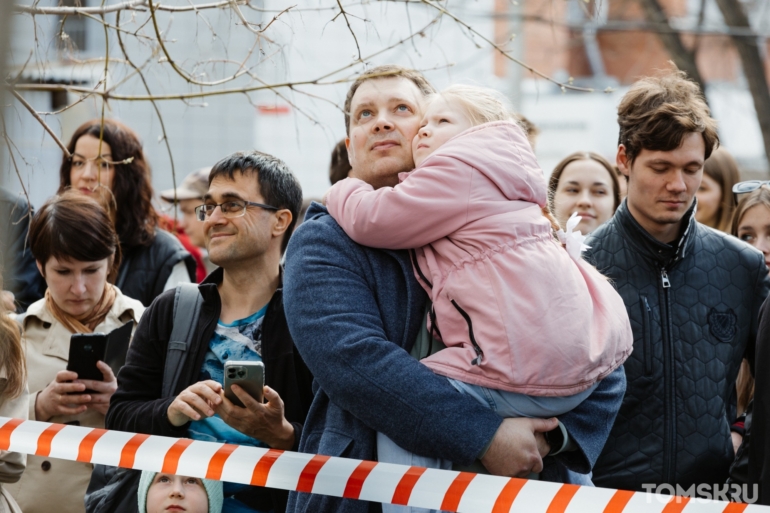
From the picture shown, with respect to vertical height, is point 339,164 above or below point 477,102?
below

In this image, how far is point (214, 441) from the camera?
3.38m

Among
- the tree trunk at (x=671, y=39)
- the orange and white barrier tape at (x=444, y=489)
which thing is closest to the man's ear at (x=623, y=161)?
the orange and white barrier tape at (x=444, y=489)

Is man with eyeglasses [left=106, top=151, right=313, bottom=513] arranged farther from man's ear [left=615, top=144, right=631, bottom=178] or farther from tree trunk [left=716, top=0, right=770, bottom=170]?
tree trunk [left=716, top=0, right=770, bottom=170]

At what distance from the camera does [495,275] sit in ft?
8.32

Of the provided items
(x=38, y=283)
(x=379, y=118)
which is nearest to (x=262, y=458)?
(x=379, y=118)

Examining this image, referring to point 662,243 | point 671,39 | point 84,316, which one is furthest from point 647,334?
point 671,39

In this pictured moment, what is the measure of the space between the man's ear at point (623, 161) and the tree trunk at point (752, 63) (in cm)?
848

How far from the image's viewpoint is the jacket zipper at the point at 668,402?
11.4 feet

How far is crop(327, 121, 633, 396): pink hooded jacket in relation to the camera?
2.52 m

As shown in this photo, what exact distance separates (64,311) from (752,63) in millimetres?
10399

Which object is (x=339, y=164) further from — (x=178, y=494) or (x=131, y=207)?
(x=178, y=494)

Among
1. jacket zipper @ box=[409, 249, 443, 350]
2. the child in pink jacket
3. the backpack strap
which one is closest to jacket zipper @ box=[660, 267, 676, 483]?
the child in pink jacket

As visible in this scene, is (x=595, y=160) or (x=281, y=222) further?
(x=595, y=160)

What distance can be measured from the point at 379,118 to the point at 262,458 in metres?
1.19
